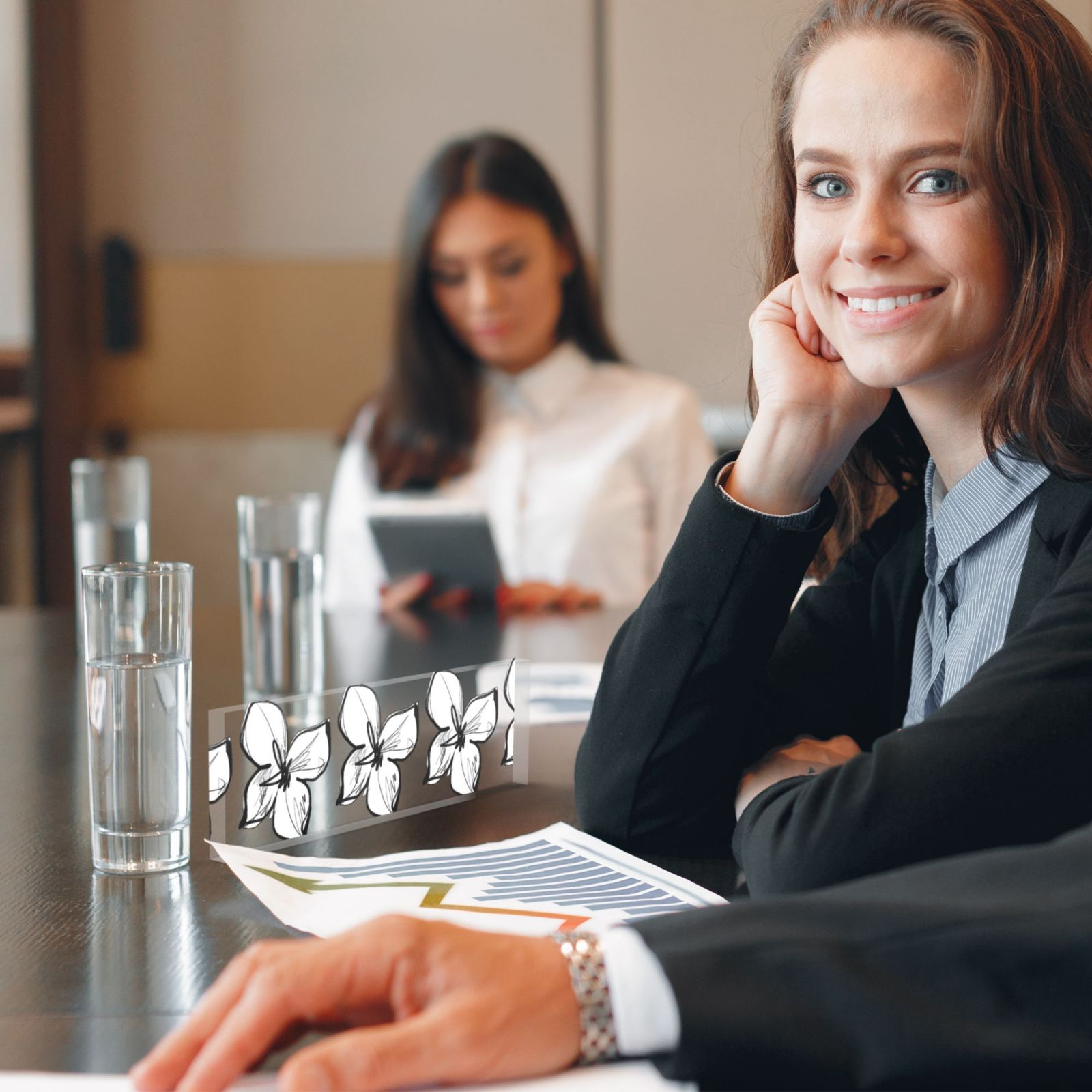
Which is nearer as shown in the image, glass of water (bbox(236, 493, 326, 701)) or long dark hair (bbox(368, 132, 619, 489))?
glass of water (bbox(236, 493, 326, 701))

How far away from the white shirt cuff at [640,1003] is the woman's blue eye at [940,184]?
1.88ft

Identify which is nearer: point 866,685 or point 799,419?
point 799,419

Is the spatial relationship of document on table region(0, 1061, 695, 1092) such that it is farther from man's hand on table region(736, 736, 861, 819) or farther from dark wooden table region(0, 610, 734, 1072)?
man's hand on table region(736, 736, 861, 819)

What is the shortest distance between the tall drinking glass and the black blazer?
2.60ft

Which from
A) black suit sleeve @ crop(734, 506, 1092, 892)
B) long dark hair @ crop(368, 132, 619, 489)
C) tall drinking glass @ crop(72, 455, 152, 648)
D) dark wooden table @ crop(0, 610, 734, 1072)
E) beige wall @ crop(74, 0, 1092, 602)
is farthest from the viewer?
beige wall @ crop(74, 0, 1092, 602)

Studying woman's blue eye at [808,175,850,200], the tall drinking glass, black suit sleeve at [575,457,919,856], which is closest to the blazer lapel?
black suit sleeve at [575,457,919,856]

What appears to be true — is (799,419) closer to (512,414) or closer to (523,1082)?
(523,1082)

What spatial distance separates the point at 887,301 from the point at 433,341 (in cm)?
168

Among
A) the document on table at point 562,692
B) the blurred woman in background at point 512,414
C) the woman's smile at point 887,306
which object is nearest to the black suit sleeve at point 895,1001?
the woman's smile at point 887,306

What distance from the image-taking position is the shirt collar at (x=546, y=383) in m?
2.62

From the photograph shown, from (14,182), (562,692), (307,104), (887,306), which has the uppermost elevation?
(307,104)

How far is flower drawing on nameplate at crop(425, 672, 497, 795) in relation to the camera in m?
0.95

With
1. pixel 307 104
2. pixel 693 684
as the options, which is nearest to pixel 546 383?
pixel 307 104

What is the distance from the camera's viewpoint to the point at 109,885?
810mm
